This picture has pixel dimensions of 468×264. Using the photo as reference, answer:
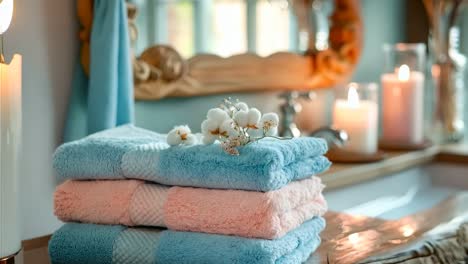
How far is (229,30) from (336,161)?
0.40 metres

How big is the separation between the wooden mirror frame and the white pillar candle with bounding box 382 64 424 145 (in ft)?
0.37

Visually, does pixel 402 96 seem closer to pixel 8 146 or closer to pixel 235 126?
Result: pixel 235 126

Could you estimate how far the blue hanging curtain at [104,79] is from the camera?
1320mm

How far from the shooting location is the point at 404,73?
1.99 metres

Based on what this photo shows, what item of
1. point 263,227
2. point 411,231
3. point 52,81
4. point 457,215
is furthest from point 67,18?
point 457,215

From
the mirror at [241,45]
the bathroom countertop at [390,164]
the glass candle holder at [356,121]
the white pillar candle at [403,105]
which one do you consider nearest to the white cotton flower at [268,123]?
the mirror at [241,45]

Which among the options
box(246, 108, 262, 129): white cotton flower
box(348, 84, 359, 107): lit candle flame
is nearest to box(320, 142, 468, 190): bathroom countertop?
box(348, 84, 359, 107): lit candle flame

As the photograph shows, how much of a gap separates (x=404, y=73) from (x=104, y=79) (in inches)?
36.6

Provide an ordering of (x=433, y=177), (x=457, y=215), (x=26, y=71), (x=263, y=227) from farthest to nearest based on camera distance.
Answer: (x=433, y=177), (x=457, y=215), (x=26, y=71), (x=263, y=227)

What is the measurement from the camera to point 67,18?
1.33 metres

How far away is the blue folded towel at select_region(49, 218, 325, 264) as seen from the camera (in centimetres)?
99

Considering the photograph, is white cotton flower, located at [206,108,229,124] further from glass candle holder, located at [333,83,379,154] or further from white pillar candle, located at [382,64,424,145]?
white pillar candle, located at [382,64,424,145]

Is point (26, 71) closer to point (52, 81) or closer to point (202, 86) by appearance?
point (52, 81)

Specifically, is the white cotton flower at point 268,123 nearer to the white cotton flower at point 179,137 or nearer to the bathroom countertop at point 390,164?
the white cotton flower at point 179,137
